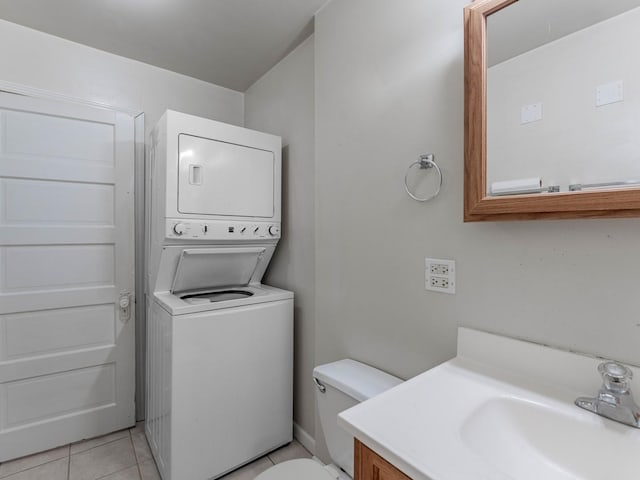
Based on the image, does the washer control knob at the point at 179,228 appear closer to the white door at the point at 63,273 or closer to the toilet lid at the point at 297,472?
the white door at the point at 63,273

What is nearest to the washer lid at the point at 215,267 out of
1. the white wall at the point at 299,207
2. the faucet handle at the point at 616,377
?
the white wall at the point at 299,207

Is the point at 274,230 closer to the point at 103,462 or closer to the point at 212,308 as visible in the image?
the point at 212,308

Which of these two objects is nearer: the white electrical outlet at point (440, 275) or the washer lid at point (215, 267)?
the white electrical outlet at point (440, 275)

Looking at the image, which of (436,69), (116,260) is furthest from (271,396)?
(436,69)

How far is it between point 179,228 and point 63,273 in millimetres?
999

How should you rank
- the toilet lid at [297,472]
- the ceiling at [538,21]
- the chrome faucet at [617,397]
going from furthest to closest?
the toilet lid at [297,472] < the ceiling at [538,21] < the chrome faucet at [617,397]

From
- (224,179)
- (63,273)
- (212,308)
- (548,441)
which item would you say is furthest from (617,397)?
(63,273)

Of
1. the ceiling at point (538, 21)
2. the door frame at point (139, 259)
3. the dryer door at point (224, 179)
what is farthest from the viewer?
the door frame at point (139, 259)

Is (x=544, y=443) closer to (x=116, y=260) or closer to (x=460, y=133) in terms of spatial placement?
(x=460, y=133)

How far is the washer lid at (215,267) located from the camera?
1879 mm

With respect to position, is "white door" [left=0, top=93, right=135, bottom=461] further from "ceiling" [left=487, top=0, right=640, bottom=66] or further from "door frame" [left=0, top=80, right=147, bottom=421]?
"ceiling" [left=487, top=0, right=640, bottom=66]

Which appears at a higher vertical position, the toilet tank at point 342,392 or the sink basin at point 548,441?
the sink basin at point 548,441

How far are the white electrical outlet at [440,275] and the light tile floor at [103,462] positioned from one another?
4.73ft

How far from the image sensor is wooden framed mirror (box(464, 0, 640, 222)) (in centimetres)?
80
